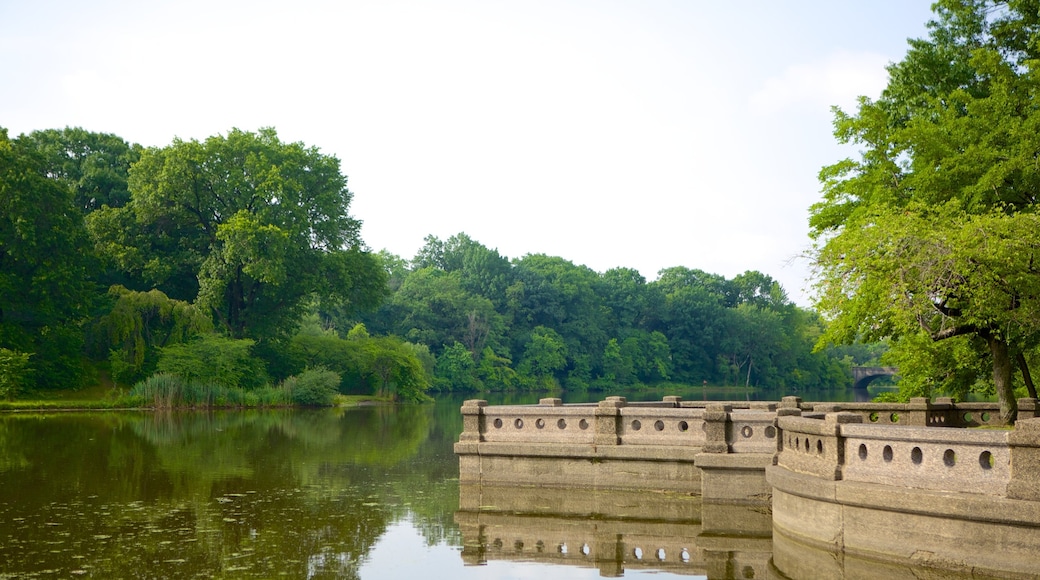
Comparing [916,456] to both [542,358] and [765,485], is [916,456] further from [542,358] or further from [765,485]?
[542,358]

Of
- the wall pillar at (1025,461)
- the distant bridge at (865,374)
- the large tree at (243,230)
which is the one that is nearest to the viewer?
the wall pillar at (1025,461)

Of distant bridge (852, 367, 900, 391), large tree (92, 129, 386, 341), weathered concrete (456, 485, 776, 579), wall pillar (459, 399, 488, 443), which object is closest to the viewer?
weathered concrete (456, 485, 776, 579)

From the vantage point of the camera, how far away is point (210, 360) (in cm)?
5309

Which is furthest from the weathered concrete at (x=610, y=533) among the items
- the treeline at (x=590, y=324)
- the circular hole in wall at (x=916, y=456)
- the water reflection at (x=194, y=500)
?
the treeline at (x=590, y=324)

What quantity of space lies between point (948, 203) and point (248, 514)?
15.5 m

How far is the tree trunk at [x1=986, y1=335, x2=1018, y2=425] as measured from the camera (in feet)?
65.5

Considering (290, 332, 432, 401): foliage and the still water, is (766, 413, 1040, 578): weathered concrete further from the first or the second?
(290, 332, 432, 401): foliage

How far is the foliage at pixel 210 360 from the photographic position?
5156 centimetres

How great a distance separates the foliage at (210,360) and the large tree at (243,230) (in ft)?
14.4

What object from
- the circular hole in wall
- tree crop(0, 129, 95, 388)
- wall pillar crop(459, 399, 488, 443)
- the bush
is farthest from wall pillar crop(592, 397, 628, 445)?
tree crop(0, 129, 95, 388)

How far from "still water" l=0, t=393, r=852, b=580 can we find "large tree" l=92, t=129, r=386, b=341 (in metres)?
25.4

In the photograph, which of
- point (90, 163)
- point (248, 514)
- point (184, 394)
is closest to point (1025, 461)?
point (248, 514)

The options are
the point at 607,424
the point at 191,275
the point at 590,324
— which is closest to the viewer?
the point at 607,424

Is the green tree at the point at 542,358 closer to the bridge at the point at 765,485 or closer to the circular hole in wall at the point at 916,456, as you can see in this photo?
the bridge at the point at 765,485
